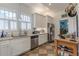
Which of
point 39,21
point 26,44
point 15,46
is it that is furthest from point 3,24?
point 26,44

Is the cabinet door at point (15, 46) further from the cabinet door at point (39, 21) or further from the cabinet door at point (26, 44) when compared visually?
the cabinet door at point (39, 21)

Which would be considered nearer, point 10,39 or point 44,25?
point 44,25

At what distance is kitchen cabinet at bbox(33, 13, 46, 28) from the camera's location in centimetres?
201

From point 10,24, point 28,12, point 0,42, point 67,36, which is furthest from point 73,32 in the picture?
point 0,42

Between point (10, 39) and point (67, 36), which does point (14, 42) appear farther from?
point (67, 36)

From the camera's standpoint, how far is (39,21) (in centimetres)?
213

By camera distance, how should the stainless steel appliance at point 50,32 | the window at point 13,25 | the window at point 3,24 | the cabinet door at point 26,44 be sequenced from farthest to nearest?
the cabinet door at point 26,44
the window at point 13,25
the window at point 3,24
the stainless steel appliance at point 50,32

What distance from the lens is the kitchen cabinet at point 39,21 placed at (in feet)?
6.59

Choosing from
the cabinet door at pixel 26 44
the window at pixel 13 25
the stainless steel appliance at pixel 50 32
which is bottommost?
the cabinet door at pixel 26 44

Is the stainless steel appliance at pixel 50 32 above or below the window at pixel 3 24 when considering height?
below

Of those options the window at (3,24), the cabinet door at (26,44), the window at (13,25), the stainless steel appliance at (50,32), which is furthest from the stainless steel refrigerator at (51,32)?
the window at (3,24)

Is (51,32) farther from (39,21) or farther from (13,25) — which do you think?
(13,25)

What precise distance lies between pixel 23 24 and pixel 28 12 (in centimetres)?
30

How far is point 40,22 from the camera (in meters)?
2.14
